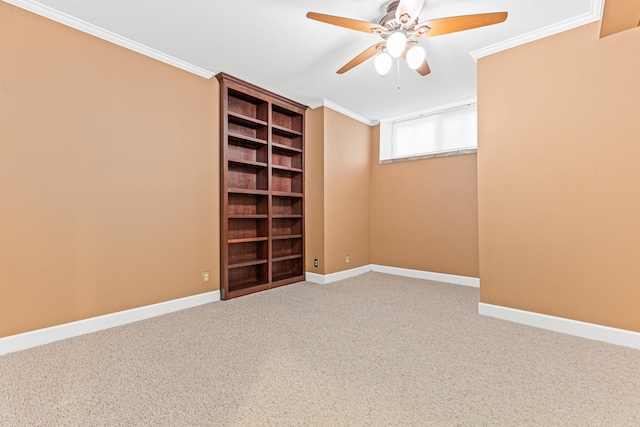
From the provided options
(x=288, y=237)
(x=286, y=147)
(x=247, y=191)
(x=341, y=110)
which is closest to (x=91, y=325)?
(x=247, y=191)

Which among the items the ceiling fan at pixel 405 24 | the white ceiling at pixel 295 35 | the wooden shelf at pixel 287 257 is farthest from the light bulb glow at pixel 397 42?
the wooden shelf at pixel 287 257

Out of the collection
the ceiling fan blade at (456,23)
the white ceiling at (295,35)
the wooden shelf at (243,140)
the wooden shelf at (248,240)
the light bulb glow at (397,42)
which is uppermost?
the white ceiling at (295,35)

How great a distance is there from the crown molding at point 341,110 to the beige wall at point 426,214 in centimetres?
18

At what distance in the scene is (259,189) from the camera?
396cm

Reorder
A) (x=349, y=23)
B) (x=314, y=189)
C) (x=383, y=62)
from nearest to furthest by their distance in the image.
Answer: (x=349, y=23) < (x=383, y=62) < (x=314, y=189)

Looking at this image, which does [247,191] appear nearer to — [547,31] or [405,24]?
[405,24]

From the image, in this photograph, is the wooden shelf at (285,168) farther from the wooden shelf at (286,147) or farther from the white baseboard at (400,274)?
the white baseboard at (400,274)

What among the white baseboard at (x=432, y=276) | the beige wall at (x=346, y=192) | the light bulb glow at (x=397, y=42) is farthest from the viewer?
the beige wall at (x=346, y=192)

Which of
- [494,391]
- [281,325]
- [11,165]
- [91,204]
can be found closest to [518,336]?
[494,391]

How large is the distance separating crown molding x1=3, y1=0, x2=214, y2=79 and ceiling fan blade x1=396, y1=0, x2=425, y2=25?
221 centimetres

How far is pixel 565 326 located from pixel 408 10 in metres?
2.77

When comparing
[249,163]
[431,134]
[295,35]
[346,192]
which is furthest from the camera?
[346,192]

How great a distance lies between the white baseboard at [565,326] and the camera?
2.22 metres

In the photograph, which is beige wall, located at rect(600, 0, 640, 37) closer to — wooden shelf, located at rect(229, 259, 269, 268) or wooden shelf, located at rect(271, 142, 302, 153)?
wooden shelf, located at rect(271, 142, 302, 153)
